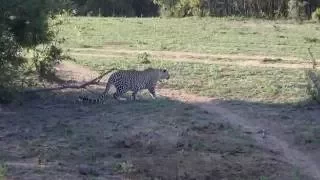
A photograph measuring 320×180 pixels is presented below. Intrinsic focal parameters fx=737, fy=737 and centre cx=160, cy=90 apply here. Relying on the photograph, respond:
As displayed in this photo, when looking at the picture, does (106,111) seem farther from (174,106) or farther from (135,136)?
(135,136)

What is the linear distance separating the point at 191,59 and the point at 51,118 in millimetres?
9412

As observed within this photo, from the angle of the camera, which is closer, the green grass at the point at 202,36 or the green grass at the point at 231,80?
the green grass at the point at 231,80

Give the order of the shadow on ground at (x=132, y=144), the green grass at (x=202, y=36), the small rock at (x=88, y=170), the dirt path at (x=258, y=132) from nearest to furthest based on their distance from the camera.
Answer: the small rock at (x=88, y=170) < the shadow on ground at (x=132, y=144) < the dirt path at (x=258, y=132) < the green grass at (x=202, y=36)

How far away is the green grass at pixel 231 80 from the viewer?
615 inches

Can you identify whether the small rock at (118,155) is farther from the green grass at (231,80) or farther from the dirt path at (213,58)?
the dirt path at (213,58)

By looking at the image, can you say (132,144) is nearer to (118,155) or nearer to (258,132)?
(118,155)

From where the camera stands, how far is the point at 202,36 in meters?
28.4

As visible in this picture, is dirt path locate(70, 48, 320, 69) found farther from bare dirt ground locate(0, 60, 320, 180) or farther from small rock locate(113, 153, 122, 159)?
small rock locate(113, 153, 122, 159)

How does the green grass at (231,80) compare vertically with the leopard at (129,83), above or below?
below

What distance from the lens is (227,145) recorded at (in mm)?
10961

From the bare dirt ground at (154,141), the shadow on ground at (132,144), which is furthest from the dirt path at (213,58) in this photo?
the shadow on ground at (132,144)

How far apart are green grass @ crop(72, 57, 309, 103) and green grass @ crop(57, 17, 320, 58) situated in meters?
3.55

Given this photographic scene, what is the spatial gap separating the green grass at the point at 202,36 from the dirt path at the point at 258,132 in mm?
7823

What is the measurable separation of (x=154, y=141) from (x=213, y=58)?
1101 centimetres
